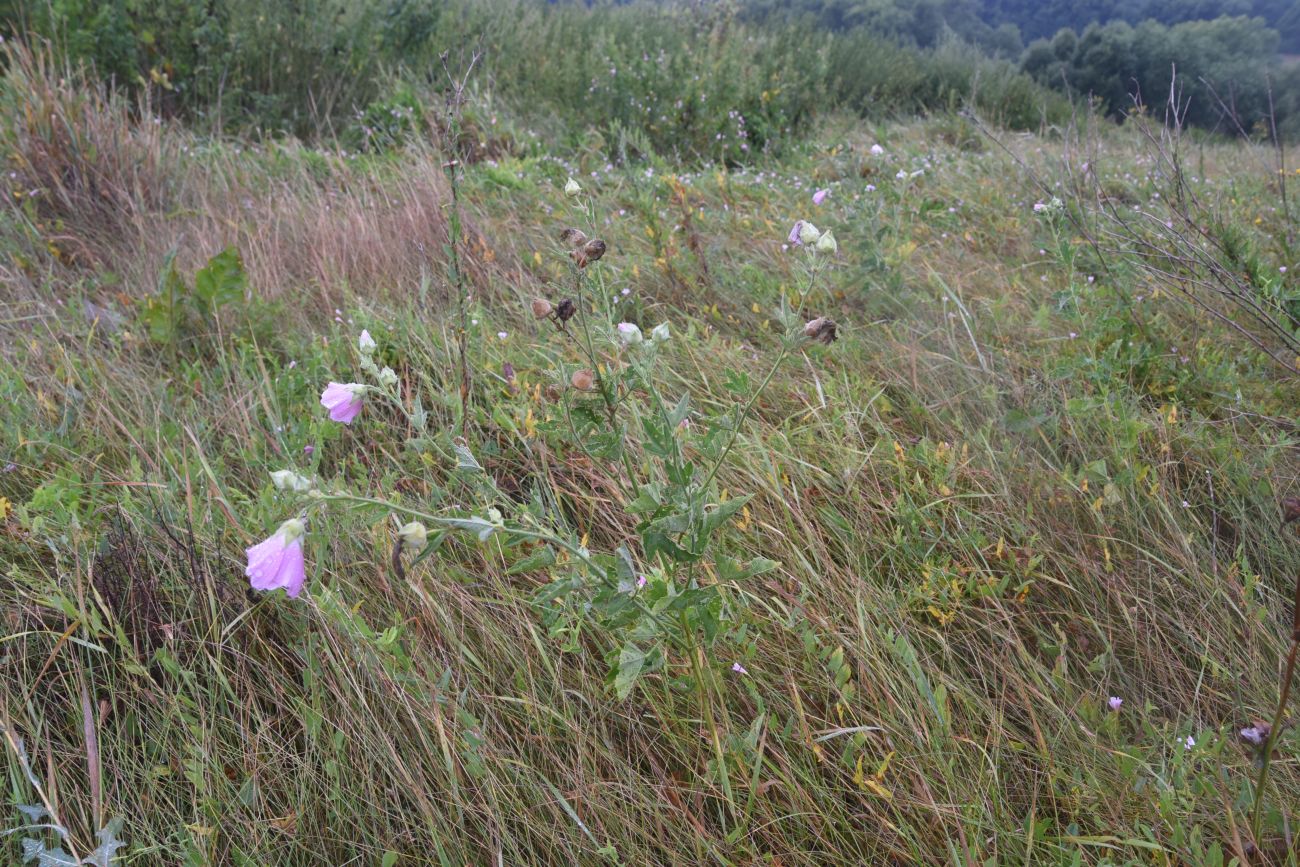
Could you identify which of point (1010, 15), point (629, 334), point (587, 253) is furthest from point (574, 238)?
point (1010, 15)

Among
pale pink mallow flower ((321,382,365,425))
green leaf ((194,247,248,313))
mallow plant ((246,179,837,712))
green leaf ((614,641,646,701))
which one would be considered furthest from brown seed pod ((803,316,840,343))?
green leaf ((194,247,248,313))

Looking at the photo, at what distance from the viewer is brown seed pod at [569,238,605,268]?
1229 mm

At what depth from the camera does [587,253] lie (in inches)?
48.9

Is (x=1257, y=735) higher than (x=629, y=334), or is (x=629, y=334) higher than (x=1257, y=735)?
(x=629, y=334)

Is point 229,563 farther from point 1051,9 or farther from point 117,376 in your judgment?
point 1051,9

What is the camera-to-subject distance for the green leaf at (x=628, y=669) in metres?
1.11

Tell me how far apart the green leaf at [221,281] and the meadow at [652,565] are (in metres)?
0.02

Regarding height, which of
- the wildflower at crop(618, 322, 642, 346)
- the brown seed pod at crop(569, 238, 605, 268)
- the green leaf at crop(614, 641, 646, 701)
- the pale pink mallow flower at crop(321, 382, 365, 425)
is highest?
the brown seed pod at crop(569, 238, 605, 268)

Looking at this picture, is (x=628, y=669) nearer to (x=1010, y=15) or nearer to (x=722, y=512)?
(x=722, y=512)

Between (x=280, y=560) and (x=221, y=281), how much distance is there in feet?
6.15

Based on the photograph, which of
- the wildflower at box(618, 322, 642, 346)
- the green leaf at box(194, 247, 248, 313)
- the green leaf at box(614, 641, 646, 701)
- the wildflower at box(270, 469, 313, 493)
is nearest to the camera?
the wildflower at box(270, 469, 313, 493)

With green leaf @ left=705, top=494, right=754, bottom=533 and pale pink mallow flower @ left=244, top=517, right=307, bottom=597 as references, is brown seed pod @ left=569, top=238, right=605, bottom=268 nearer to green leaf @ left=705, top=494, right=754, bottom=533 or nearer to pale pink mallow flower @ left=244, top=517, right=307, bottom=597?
green leaf @ left=705, top=494, right=754, bottom=533

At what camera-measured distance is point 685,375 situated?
232cm

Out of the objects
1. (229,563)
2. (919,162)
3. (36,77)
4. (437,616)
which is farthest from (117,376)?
(919,162)
